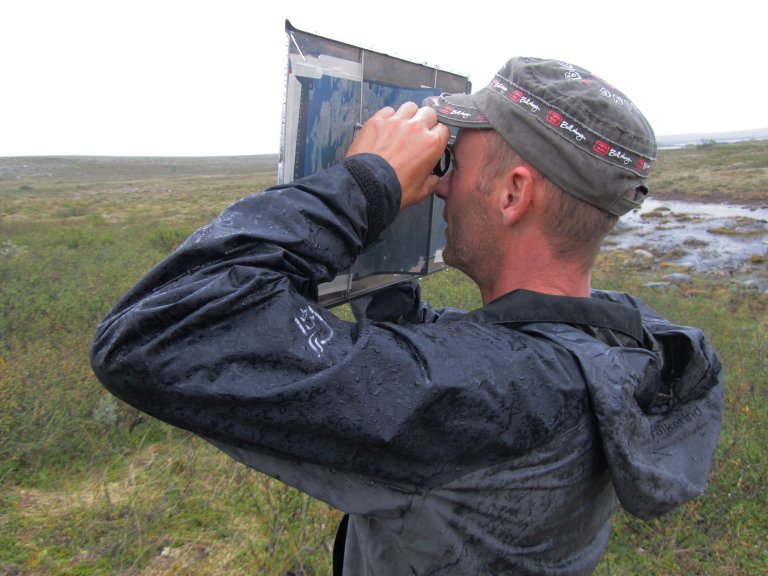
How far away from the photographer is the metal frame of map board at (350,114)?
1.24m

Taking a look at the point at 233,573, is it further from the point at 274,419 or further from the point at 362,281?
the point at 274,419

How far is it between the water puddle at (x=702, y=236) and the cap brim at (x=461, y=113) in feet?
47.4

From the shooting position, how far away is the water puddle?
1488 cm

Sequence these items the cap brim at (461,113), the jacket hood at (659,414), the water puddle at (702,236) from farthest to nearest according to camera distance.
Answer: the water puddle at (702,236)
the cap brim at (461,113)
the jacket hood at (659,414)

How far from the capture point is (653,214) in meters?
24.1

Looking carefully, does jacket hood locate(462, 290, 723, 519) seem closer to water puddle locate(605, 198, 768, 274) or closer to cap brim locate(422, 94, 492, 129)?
cap brim locate(422, 94, 492, 129)

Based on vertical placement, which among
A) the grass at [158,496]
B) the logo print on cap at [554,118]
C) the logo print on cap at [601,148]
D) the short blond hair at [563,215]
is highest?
the logo print on cap at [554,118]

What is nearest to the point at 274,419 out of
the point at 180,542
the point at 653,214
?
the point at 180,542

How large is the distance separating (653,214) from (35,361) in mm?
24053

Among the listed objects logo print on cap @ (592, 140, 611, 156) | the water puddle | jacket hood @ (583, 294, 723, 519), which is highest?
logo print on cap @ (592, 140, 611, 156)

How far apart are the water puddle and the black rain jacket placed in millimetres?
14513

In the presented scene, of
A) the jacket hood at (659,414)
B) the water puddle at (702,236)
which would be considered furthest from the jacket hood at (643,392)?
the water puddle at (702,236)

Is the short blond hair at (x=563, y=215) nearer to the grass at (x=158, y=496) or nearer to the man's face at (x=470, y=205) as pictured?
the man's face at (x=470, y=205)

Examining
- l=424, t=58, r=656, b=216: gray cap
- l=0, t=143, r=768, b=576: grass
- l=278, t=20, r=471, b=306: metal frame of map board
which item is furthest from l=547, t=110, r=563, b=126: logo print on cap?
l=0, t=143, r=768, b=576: grass
